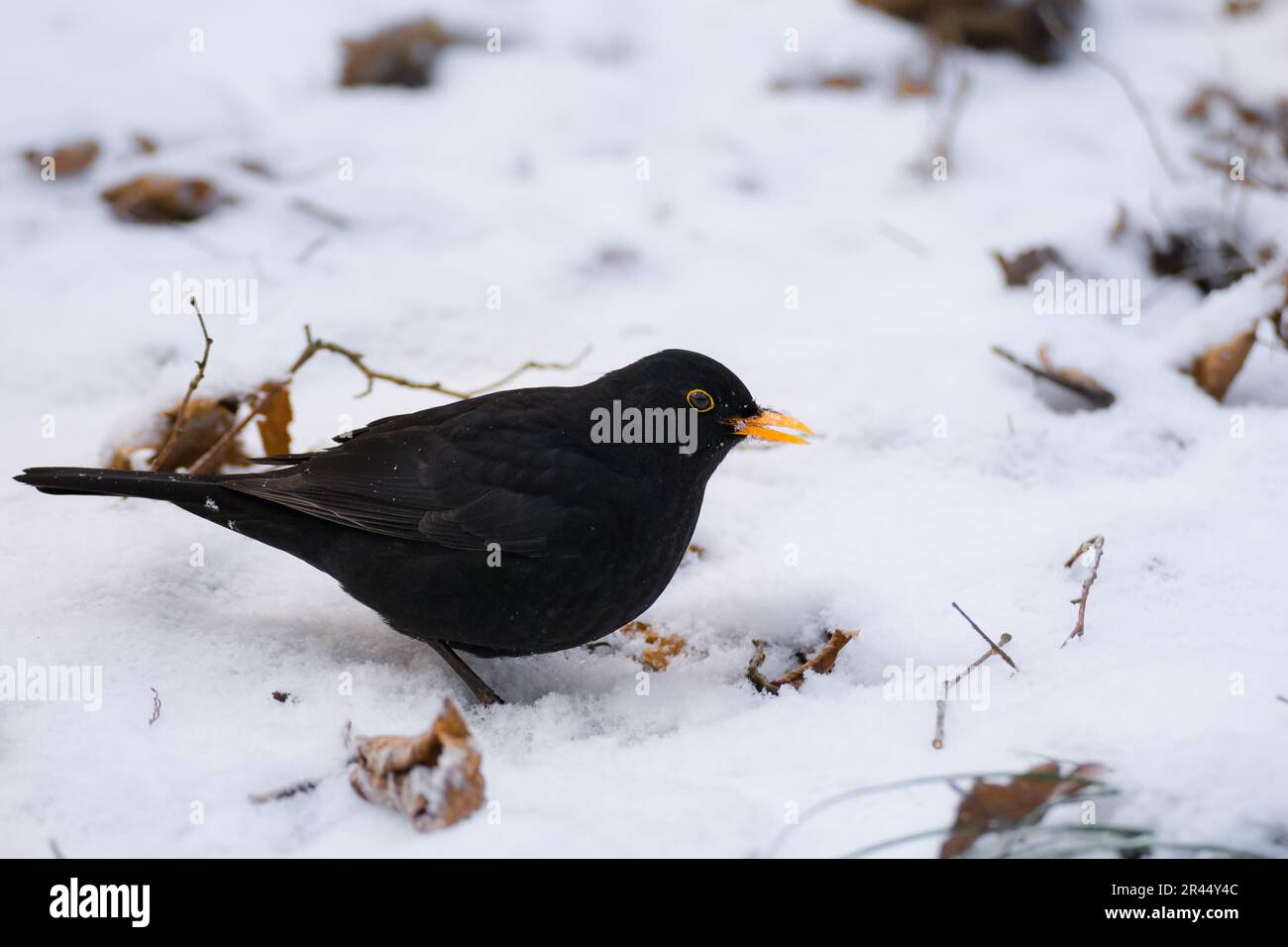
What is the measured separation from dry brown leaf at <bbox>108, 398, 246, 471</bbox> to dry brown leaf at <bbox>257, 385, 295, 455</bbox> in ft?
0.36

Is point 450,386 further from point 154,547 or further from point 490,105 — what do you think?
point 490,105

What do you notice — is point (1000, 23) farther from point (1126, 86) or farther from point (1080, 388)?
point (1080, 388)

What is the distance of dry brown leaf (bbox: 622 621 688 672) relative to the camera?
3.32m

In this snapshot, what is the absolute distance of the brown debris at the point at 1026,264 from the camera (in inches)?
195

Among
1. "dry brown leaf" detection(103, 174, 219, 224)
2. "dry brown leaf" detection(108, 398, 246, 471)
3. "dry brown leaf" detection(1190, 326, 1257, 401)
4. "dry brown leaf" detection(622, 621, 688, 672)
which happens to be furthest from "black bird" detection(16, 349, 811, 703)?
"dry brown leaf" detection(103, 174, 219, 224)

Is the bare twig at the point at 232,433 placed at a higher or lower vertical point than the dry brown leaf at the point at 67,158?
lower

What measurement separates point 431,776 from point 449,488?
111 centimetres

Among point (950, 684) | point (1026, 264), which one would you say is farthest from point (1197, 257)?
point (950, 684)

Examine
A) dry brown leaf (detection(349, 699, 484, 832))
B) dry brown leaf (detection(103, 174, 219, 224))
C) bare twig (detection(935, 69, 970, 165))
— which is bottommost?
dry brown leaf (detection(349, 699, 484, 832))

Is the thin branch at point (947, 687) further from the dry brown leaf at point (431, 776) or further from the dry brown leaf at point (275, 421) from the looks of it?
the dry brown leaf at point (275, 421)

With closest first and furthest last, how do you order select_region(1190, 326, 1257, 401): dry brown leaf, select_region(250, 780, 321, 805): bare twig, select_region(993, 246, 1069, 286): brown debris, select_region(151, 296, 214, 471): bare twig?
select_region(250, 780, 321, 805): bare twig, select_region(151, 296, 214, 471): bare twig, select_region(1190, 326, 1257, 401): dry brown leaf, select_region(993, 246, 1069, 286): brown debris

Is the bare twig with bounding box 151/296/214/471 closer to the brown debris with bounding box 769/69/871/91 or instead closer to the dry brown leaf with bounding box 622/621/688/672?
the dry brown leaf with bounding box 622/621/688/672

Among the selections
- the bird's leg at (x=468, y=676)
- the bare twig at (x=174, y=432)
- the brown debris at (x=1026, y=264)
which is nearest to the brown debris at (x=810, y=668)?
the bird's leg at (x=468, y=676)

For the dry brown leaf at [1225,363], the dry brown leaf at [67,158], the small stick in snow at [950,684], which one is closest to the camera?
the small stick in snow at [950,684]
